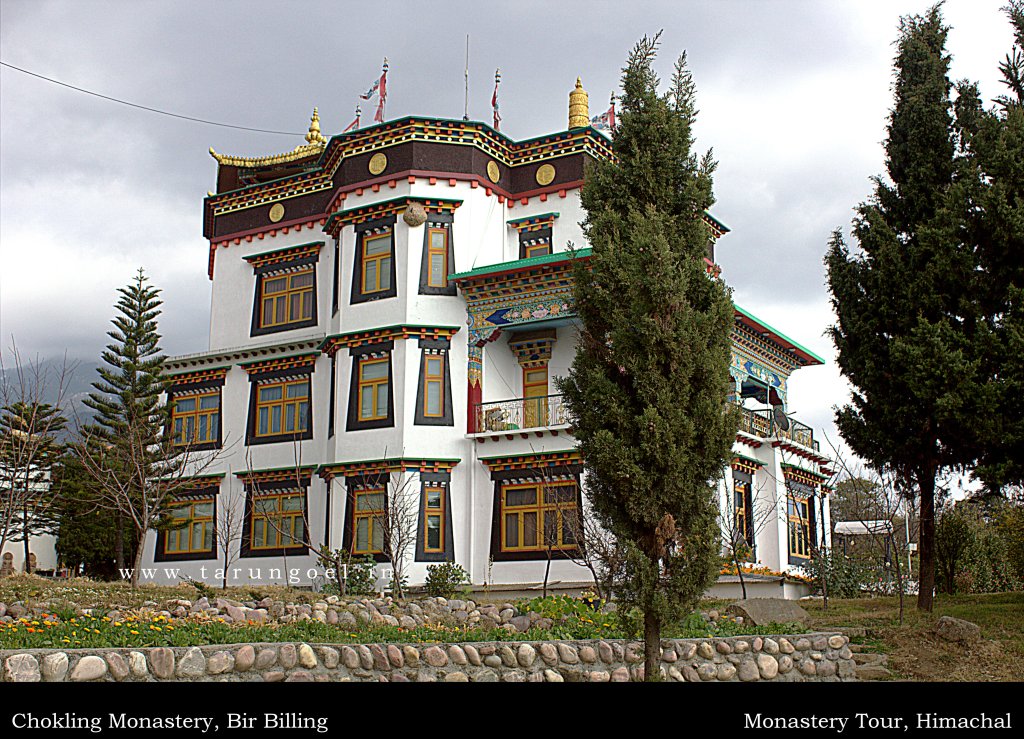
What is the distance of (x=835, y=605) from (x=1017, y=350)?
578cm

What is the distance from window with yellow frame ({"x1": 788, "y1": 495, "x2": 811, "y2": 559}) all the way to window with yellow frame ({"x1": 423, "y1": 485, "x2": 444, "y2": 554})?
8702 millimetres

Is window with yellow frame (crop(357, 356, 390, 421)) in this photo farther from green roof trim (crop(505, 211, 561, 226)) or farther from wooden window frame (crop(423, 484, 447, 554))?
green roof trim (crop(505, 211, 561, 226))

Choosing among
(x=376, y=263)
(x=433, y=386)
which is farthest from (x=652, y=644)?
(x=376, y=263)

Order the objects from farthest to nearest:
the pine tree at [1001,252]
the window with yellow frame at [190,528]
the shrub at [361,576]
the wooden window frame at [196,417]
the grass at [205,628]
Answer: the wooden window frame at [196,417], the window with yellow frame at [190,528], the shrub at [361,576], the pine tree at [1001,252], the grass at [205,628]

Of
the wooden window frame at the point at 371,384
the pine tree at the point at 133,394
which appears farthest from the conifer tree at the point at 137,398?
the wooden window frame at the point at 371,384

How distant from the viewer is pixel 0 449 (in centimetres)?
1858

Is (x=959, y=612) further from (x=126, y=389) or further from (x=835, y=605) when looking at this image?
(x=126, y=389)

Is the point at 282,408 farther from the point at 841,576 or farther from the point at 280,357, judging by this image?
the point at 841,576

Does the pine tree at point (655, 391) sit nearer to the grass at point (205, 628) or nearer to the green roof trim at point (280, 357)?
the grass at point (205, 628)

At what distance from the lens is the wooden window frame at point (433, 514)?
20.7m

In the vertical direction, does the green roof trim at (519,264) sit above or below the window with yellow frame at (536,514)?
above

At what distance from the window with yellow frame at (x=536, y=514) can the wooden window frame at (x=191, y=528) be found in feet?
25.8

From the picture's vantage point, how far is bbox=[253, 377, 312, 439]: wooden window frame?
23844 mm
